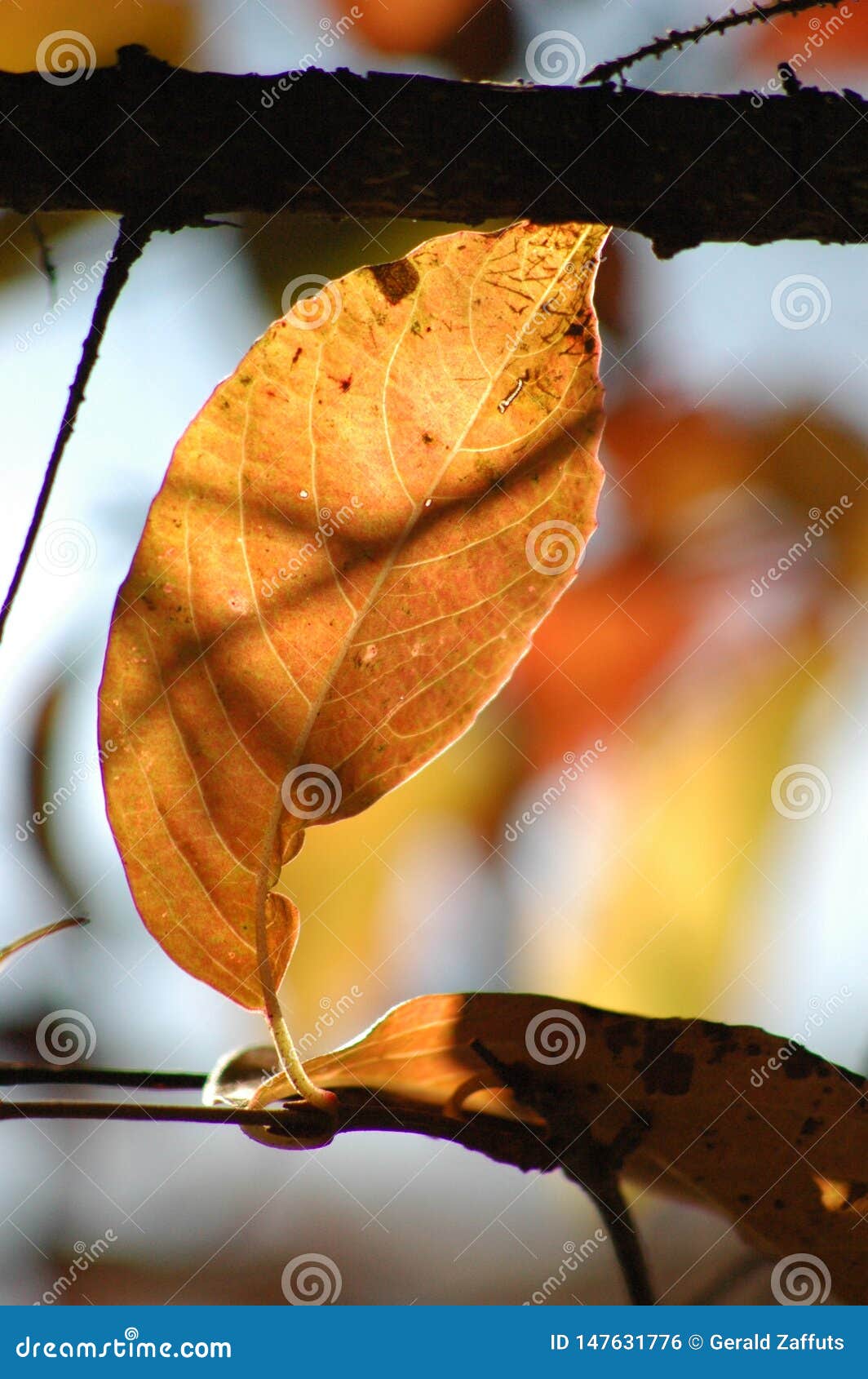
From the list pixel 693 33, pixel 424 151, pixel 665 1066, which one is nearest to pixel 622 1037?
pixel 665 1066

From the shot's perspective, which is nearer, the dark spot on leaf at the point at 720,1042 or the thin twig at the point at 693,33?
the dark spot on leaf at the point at 720,1042

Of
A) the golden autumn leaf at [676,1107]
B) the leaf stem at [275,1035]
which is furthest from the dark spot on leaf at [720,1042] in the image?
the leaf stem at [275,1035]

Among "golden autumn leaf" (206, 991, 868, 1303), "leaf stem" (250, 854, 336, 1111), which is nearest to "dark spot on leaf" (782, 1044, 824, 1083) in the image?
"golden autumn leaf" (206, 991, 868, 1303)

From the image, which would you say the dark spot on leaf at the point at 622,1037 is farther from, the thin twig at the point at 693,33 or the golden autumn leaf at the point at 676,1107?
the thin twig at the point at 693,33

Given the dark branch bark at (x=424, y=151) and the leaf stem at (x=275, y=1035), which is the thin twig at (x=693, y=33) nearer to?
the dark branch bark at (x=424, y=151)

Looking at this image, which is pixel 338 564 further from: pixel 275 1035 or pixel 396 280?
pixel 275 1035

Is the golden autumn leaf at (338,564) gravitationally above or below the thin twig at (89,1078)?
above

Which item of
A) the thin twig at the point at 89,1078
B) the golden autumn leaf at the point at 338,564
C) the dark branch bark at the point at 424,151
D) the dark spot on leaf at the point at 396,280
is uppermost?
the dark branch bark at the point at 424,151
